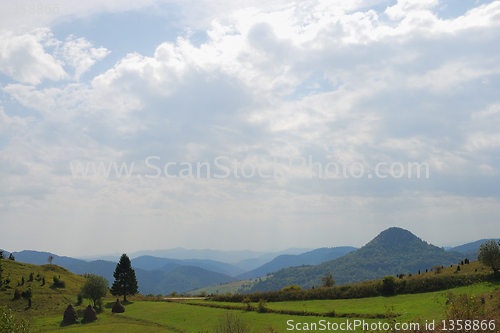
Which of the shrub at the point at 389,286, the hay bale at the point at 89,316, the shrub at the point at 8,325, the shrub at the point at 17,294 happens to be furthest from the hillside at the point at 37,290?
the shrub at the point at 389,286

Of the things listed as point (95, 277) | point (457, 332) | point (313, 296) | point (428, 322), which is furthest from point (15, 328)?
point (95, 277)

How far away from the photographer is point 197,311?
53.7 m

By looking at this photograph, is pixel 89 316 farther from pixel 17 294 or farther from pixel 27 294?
pixel 17 294

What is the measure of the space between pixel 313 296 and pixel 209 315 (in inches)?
661

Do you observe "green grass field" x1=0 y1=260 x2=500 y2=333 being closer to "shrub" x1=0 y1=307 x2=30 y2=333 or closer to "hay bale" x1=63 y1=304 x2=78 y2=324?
"hay bale" x1=63 y1=304 x2=78 y2=324

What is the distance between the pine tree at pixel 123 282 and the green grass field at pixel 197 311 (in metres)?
4.74

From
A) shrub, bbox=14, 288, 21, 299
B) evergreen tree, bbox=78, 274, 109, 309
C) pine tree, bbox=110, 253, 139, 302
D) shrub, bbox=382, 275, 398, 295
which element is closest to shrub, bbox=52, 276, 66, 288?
pine tree, bbox=110, 253, 139, 302

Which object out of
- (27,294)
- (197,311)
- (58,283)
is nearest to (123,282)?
(58,283)

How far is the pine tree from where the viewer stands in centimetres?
7888

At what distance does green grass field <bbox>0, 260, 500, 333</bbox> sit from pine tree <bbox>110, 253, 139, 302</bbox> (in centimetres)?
474

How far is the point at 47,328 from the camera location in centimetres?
4759

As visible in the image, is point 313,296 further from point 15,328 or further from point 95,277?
point 95,277

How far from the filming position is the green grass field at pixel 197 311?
117 ft

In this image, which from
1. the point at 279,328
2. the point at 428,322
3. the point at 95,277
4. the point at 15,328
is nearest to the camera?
the point at 15,328
